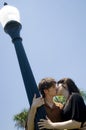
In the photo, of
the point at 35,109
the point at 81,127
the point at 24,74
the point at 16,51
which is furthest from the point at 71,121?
the point at 16,51

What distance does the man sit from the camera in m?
4.91

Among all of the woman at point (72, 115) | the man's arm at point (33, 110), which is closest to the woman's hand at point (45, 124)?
the woman at point (72, 115)

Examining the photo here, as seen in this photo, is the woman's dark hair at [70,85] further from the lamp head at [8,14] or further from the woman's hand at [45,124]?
the lamp head at [8,14]

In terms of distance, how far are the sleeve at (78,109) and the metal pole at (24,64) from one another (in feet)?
1.31

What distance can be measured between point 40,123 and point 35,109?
210 millimetres

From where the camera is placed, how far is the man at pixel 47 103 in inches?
193

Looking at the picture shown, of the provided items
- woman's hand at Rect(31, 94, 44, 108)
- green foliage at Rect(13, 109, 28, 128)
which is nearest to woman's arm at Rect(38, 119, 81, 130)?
woman's hand at Rect(31, 94, 44, 108)

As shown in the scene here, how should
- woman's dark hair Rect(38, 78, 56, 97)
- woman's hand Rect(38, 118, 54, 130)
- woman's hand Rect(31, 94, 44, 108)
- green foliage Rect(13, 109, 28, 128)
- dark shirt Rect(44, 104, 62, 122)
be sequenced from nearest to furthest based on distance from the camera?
woman's hand Rect(38, 118, 54, 130)
woman's hand Rect(31, 94, 44, 108)
dark shirt Rect(44, 104, 62, 122)
woman's dark hair Rect(38, 78, 56, 97)
green foliage Rect(13, 109, 28, 128)

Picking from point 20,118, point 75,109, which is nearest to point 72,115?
point 75,109

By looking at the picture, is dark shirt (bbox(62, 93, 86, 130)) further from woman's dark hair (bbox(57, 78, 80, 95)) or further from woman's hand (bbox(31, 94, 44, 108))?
woman's hand (bbox(31, 94, 44, 108))

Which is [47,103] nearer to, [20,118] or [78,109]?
[78,109]

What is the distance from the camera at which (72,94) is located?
5.19 m

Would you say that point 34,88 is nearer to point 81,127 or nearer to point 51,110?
point 51,110

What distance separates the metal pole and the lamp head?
5cm
